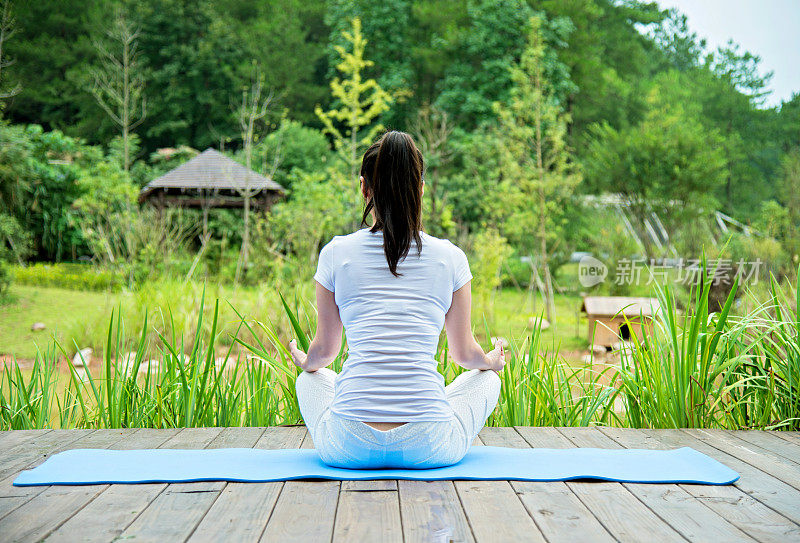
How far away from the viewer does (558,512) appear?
146 cm

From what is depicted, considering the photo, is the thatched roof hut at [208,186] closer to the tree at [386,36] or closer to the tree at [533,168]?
the tree at [533,168]

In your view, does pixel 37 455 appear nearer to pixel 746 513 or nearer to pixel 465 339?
pixel 465 339

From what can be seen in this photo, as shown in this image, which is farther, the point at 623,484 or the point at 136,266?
the point at 136,266

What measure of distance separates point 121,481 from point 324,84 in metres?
21.0

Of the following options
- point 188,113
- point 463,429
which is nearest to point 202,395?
point 463,429

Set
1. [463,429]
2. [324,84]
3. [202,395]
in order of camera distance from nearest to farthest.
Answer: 1. [463,429]
2. [202,395]
3. [324,84]

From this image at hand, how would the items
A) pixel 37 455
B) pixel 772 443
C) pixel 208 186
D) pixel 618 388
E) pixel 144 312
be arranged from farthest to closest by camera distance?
pixel 208 186 < pixel 144 312 < pixel 618 388 < pixel 772 443 < pixel 37 455

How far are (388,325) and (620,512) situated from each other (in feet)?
2.11

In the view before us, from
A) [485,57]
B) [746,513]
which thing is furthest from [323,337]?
[485,57]

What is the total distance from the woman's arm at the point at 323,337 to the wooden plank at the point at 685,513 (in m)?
0.79

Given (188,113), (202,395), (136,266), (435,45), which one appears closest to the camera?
(202,395)

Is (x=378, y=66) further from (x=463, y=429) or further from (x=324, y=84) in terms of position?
(x=463, y=429)

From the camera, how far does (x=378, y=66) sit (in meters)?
19.1

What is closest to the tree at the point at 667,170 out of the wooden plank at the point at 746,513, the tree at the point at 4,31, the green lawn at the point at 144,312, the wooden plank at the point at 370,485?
the green lawn at the point at 144,312
